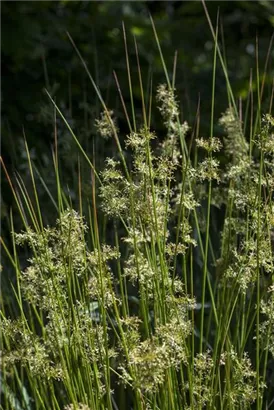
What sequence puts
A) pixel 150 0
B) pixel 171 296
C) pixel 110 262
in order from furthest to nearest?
pixel 150 0, pixel 110 262, pixel 171 296

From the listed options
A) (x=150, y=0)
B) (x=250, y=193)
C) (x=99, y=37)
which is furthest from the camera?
(x=150, y=0)

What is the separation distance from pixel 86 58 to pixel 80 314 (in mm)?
2358

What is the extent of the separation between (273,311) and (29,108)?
7.48 ft

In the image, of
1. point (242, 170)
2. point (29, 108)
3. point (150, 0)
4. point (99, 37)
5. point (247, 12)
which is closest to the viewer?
point (242, 170)

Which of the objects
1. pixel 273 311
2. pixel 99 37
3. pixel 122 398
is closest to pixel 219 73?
pixel 99 37

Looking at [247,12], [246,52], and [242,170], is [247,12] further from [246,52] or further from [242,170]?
[242,170]

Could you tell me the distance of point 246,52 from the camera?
4.22 m

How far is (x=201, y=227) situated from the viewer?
221 cm

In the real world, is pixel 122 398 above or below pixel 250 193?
below

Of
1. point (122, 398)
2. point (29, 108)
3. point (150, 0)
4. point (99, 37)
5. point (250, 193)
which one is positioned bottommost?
point (122, 398)

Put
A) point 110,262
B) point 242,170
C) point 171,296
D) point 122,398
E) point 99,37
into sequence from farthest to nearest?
point 99,37 → point 110,262 → point 122,398 → point 242,170 → point 171,296

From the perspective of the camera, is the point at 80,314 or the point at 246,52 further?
the point at 246,52

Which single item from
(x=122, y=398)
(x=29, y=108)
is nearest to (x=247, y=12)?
(x=29, y=108)

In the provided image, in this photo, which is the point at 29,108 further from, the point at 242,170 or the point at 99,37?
the point at 242,170
